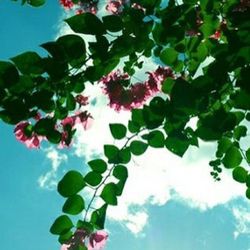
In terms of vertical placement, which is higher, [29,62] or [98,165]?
[29,62]

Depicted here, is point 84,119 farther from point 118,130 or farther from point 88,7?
point 88,7

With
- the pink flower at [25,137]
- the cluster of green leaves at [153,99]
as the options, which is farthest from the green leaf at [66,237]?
the pink flower at [25,137]

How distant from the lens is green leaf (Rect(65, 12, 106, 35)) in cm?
186

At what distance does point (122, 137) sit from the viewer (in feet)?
7.18

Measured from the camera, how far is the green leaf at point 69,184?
78.9 inches

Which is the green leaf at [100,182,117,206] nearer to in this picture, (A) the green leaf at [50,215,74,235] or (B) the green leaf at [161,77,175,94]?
(A) the green leaf at [50,215,74,235]

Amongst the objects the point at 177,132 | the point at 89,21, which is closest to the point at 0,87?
the point at 89,21

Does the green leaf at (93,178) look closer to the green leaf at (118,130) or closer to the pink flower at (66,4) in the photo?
the green leaf at (118,130)

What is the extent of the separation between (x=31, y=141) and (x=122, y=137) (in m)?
1.10

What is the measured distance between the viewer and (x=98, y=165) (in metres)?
2.09

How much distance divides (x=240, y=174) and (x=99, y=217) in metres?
0.72

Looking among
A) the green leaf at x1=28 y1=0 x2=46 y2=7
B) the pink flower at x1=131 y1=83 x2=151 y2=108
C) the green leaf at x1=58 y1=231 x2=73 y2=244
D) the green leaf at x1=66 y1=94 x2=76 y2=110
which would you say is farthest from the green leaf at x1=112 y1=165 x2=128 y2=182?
the pink flower at x1=131 y1=83 x2=151 y2=108

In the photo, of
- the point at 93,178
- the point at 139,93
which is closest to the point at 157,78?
the point at 139,93

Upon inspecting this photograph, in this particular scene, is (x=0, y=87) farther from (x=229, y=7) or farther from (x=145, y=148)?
(x=229, y=7)
